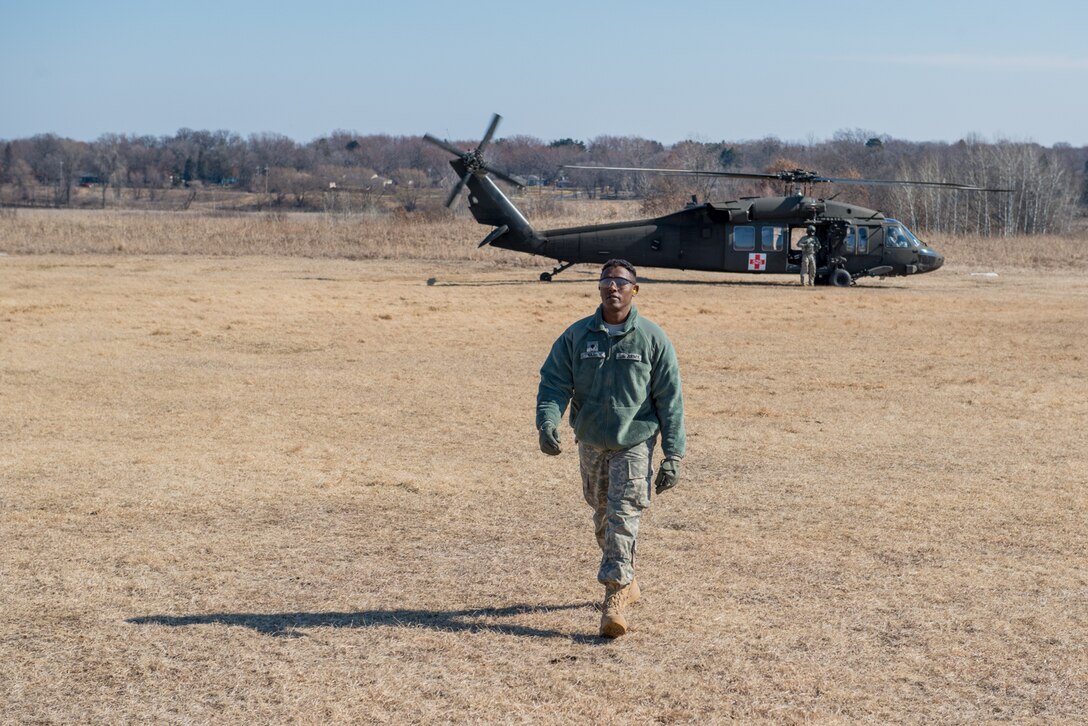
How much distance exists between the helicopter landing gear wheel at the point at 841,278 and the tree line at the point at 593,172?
22768mm

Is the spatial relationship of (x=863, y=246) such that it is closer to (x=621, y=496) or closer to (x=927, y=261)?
(x=927, y=261)

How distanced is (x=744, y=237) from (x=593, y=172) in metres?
18.5

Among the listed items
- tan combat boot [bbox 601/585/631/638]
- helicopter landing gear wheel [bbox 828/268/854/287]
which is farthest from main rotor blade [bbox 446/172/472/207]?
tan combat boot [bbox 601/585/631/638]

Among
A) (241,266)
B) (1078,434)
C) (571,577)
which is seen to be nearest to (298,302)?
(241,266)

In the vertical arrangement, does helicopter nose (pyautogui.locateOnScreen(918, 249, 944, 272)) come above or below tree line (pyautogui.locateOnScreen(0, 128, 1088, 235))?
below

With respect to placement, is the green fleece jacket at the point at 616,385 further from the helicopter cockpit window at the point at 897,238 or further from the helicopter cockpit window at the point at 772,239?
the helicopter cockpit window at the point at 897,238

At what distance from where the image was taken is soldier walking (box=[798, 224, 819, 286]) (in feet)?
90.0

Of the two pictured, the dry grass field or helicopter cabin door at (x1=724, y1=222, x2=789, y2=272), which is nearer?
the dry grass field

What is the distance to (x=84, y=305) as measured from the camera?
72.1 ft

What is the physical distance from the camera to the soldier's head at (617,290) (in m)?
5.84

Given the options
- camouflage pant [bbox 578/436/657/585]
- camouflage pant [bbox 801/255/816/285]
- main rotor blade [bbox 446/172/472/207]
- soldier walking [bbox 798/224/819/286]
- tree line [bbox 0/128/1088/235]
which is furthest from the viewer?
tree line [bbox 0/128/1088/235]

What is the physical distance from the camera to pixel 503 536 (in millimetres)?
8008

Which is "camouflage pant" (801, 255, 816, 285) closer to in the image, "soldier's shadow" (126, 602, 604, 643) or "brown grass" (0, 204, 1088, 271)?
"brown grass" (0, 204, 1088, 271)

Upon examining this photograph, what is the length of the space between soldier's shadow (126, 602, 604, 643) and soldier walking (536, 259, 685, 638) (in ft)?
1.61
